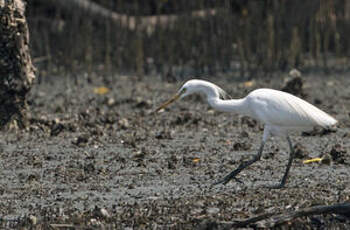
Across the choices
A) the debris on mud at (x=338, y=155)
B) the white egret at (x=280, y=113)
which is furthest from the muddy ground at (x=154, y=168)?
the white egret at (x=280, y=113)

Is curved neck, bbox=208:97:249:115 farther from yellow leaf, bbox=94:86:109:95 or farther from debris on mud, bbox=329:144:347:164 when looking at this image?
yellow leaf, bbox=94:86:109:95

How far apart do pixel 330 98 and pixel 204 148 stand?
408cm

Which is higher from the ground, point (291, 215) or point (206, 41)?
point (291, 215)

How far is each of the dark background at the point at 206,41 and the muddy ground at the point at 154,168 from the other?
8.18 feet

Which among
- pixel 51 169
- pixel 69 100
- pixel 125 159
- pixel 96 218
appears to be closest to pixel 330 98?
pixel 69 100

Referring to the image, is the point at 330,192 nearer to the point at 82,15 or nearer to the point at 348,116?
the point at 348,116

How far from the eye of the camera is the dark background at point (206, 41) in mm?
14555

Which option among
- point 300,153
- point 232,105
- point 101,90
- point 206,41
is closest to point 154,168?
point 232,105

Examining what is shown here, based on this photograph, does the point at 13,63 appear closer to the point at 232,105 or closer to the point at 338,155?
the point at 232,105

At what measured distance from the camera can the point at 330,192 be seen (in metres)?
6.17

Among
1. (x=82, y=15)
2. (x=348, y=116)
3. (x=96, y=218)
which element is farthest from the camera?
(x=82, y=15)

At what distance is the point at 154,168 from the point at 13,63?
2555 millimetres

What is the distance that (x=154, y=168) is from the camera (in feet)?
24.4

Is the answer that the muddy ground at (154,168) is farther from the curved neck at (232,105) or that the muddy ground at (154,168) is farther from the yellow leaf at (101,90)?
the yellow leaf at (101,90)
